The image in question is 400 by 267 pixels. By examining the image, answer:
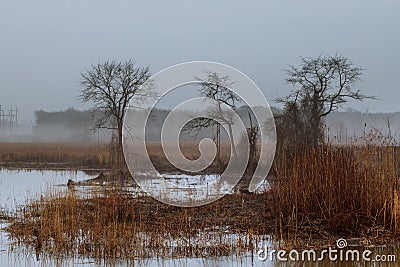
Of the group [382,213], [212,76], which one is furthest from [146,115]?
[382,213]

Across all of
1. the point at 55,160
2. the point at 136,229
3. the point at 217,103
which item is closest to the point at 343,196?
the point at 136,229

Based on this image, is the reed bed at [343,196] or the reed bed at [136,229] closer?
the reed bed at [136,229]

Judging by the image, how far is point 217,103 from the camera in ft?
61.6

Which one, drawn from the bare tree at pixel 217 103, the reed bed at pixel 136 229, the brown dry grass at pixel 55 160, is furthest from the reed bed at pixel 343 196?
the brown dry grass at pixel 55 160

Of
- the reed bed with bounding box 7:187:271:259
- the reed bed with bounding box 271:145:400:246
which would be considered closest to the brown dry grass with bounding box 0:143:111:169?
the reed bed with bounding box 7:187:271:259

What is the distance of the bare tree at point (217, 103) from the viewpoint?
18594 millimetres

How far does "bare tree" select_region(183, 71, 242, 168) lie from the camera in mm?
18594

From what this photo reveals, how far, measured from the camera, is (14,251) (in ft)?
23.2

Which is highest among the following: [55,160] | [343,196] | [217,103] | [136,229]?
[217,103]

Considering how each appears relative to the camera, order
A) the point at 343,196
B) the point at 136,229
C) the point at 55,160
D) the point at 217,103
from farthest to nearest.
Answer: the point at 55,160 → the point at 217,103 → the point at 343,196 → the point at 136,229

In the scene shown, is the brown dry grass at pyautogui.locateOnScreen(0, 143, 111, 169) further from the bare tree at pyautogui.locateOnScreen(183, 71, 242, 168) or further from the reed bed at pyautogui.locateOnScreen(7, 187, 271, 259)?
the reed bed at pyautogui.locateOnScreen(7, 187, 271, 259)

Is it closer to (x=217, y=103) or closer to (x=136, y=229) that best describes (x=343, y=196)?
(x=136, y=229)

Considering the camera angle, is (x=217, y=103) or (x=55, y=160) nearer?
(x=217, y=103)

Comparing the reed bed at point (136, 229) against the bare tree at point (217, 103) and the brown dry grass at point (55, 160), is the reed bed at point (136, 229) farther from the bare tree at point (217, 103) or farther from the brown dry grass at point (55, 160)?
the brown dry grass at point (55, 160)
